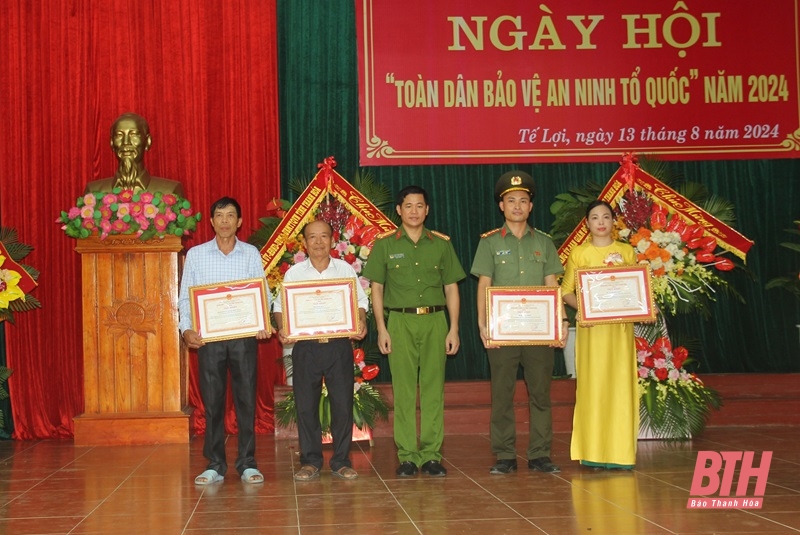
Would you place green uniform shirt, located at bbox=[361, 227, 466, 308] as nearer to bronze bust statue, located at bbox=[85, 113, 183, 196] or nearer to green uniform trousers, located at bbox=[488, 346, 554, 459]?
green uniform trousers, located at bbox=[488, 346, 554, 459]

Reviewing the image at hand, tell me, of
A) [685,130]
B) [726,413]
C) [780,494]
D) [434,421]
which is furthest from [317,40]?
[780,494]

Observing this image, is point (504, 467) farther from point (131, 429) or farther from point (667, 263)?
point (131, 429)

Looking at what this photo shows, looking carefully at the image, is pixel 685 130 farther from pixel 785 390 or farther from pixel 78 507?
pixel 78 507

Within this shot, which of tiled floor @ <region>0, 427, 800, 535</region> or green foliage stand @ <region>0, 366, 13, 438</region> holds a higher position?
green foliage stand @ <region>0, 366, 13, 438</region>

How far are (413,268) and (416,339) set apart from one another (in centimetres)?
36

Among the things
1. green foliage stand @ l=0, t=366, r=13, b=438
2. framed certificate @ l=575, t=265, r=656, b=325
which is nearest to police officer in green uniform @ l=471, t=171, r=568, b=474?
framed certificate @ l=575, t=265, r=656, b=325

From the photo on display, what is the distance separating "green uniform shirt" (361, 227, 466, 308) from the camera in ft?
15.0

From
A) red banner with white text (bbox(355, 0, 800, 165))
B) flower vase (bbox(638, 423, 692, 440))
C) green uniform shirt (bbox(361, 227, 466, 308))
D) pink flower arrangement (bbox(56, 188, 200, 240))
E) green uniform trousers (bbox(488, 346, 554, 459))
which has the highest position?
red banner with white text (bbox(355, 0, 800, 165))

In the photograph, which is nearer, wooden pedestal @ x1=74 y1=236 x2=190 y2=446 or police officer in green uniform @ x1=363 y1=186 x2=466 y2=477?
police officer in green uniform @ x1=363 y1=186 x2=466 y2=477

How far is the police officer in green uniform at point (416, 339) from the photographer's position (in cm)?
456

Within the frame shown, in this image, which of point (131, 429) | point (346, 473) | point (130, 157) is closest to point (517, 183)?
point (346, 473)

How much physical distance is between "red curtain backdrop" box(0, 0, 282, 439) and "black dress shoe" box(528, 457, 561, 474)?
267 centimetres

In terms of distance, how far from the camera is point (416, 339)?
457 centimetres
